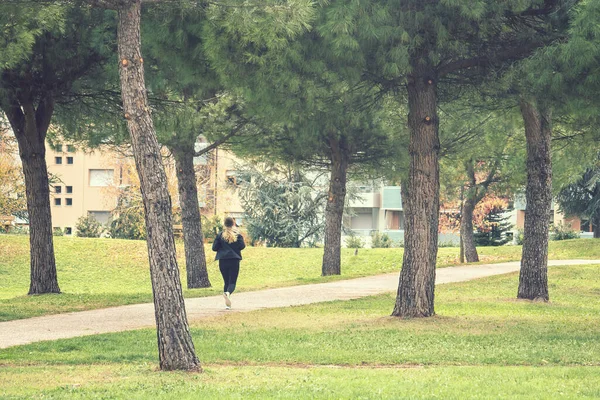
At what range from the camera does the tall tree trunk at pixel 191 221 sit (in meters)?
24.3

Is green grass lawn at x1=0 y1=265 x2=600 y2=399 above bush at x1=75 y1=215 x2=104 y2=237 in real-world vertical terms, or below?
below

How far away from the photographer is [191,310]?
59.0 ft

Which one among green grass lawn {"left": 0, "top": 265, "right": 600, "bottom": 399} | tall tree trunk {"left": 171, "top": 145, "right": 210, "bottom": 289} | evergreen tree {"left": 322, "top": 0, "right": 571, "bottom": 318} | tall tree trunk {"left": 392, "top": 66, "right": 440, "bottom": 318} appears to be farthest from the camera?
tall tree trunk {"left": 171, "top": 145, "right": 210, "bottom": 289}

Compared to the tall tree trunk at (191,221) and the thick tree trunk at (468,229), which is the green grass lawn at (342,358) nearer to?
the tall tree trunk at (191,221)

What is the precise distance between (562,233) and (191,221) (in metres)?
30.6

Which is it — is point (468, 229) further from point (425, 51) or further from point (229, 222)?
point (425, 51)

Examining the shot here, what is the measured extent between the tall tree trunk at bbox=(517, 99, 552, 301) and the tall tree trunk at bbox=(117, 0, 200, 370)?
1045cm

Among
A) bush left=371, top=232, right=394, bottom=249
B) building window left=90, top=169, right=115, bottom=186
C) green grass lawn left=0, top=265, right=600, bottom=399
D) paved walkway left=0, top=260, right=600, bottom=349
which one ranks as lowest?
green grass lawn left=0, top=265, right=600, bottom=399

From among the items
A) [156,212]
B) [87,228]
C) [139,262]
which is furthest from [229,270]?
[87,228]

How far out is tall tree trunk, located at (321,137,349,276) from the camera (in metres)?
28.2

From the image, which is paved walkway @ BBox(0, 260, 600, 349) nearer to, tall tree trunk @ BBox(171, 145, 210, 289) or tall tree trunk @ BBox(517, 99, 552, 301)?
tall tree trunk @ BBox(171, 145, 210, 289)

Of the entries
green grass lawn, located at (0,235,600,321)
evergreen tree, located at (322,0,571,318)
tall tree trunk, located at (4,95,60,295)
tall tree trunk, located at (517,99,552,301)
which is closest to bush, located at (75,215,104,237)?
green grass lawn, located at (0,235,600,321)

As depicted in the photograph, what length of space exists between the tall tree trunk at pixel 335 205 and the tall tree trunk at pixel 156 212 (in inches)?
687

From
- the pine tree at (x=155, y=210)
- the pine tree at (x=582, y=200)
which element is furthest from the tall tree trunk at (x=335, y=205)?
the pine tree at (x=582, y=200)
